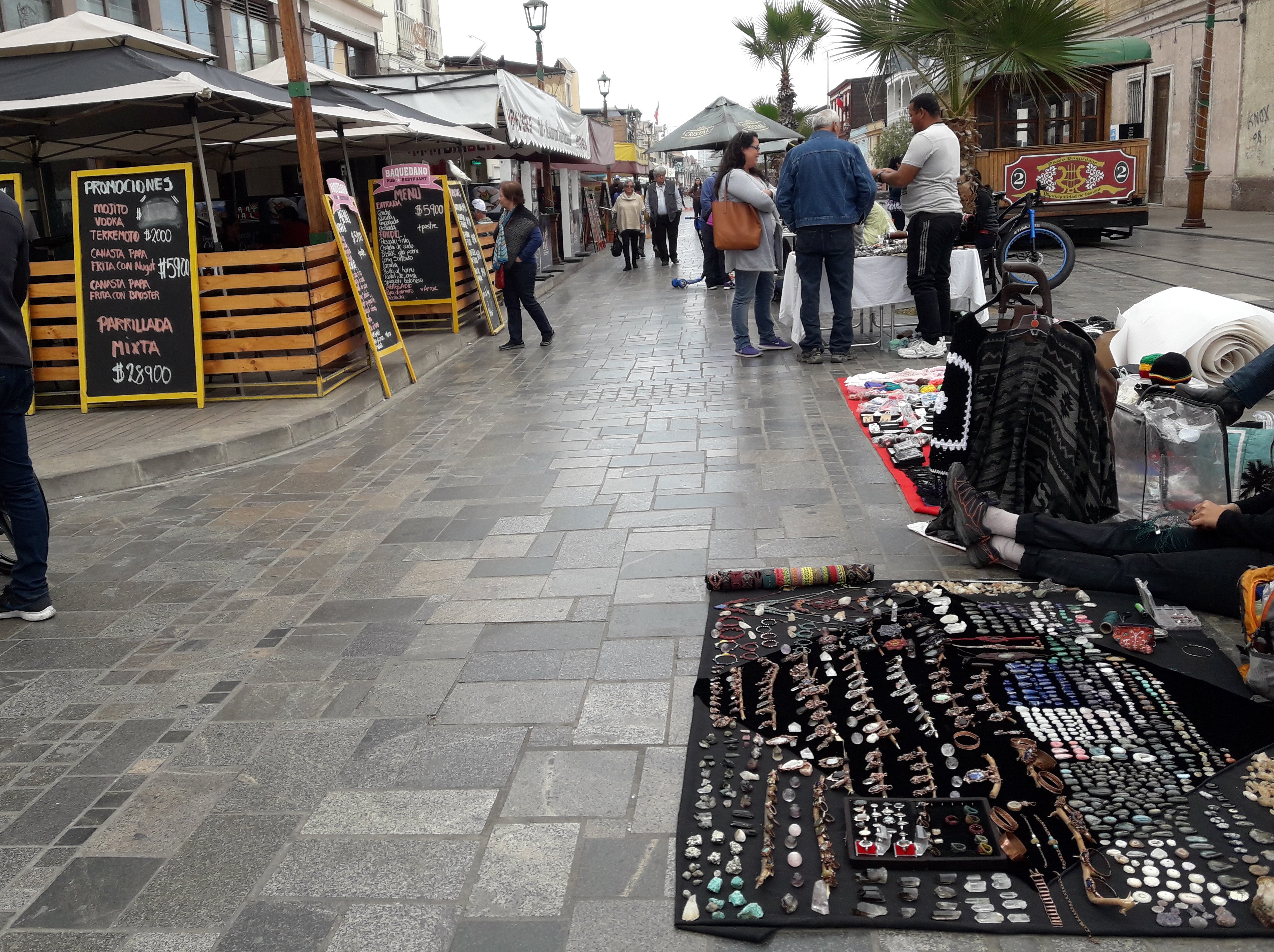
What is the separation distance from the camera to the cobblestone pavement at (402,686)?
8.08 feet

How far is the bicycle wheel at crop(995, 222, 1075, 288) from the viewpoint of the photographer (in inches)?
450

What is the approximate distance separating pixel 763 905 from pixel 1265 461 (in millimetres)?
2966

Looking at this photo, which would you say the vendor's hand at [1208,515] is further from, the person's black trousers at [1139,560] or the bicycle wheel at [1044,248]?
the bicycle wheel at [1044,248]

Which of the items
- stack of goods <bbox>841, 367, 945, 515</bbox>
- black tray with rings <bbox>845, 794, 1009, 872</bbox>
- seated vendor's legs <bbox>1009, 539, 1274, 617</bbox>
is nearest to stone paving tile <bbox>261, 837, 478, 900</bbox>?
black tray with rings <bbox>845, 794, 1009, 872</bbox>

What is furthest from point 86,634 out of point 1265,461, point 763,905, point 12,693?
point 1265,461

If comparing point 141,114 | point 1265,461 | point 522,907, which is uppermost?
point 141,114

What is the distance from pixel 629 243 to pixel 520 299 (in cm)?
916

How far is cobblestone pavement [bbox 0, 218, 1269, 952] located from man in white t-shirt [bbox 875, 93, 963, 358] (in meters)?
2.04

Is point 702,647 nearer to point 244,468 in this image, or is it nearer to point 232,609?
point 232,609

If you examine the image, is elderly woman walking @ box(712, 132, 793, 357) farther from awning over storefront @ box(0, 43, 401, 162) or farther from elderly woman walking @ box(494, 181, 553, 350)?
awning over storefront @ box(0, 43, 401, 162)

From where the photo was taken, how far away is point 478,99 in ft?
47.3

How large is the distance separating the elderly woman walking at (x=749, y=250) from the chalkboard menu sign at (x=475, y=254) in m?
3.30

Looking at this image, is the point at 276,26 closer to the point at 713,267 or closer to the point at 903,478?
the point at 713,267

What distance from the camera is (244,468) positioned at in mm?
6617
